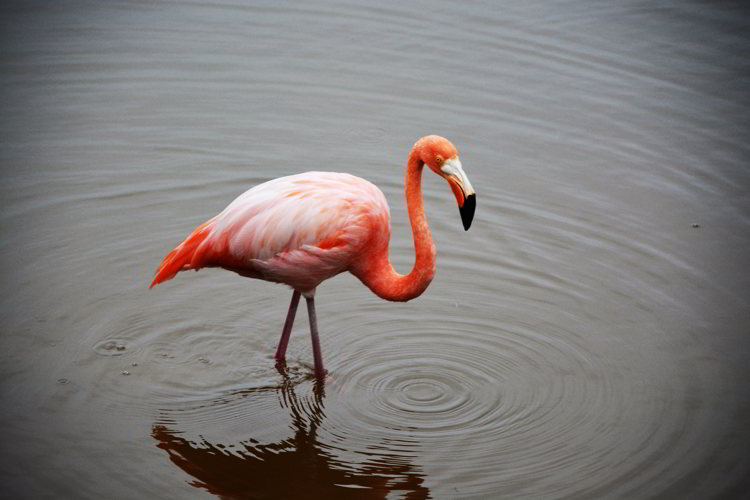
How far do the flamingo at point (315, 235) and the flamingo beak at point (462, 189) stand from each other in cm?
7

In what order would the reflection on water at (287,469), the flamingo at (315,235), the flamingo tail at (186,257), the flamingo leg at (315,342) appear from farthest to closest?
the flamingo leg at (315,342), the flamingo tail at (186,257), the flamingo at (315,235), the reflection on water at (287,469)

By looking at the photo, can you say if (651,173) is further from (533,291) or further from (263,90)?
(263,90)

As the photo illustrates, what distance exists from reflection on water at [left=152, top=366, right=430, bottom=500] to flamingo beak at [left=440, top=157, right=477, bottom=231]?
4.38ft

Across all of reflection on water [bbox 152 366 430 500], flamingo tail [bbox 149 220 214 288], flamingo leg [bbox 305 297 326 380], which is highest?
flamingo tail [bbox 149 220 214 288]

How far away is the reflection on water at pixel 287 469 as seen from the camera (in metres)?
4.98

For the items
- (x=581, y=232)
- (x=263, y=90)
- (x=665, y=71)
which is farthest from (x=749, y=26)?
(x=263, y=90)

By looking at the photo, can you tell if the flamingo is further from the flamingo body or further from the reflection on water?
the reflection on water

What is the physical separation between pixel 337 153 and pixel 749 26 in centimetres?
521

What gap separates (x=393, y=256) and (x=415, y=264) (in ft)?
4.88

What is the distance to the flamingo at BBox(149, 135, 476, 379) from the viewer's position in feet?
18.1

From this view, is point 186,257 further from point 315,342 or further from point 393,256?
point 393,256

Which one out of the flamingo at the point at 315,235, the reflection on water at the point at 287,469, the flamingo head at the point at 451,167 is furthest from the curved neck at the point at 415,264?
the reflection on water at the point at 287,469

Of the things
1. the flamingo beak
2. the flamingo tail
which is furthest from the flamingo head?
the flamingo tail

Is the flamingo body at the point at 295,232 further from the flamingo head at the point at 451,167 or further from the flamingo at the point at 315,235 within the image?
the flamingo head at the point at 451,167
